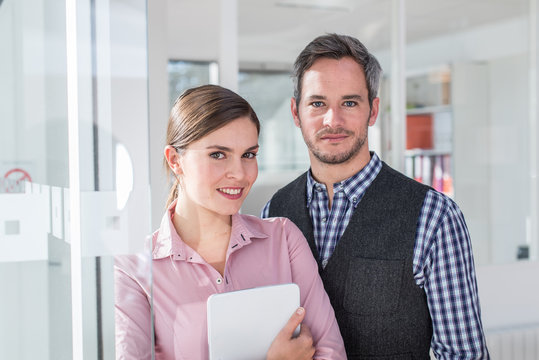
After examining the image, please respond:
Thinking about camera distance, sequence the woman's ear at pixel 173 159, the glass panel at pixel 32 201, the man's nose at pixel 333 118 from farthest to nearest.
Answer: the man's nose at pixel 333 118 → the woman's ear at pixel 173 159 → the glass panel at pixel 32 201

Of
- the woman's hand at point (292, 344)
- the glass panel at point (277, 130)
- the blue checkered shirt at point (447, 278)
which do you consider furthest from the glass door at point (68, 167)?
the glass panel at point (277, 130)

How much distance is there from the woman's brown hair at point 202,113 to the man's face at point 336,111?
1.04ft

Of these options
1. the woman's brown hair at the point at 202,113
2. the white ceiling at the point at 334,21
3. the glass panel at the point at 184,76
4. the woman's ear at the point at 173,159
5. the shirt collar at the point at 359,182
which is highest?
the white ceiling at the point at 334,21

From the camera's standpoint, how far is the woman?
1187 mm

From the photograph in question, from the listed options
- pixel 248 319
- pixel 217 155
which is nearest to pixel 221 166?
pixel 217 155

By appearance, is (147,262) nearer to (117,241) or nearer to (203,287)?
(117,241)

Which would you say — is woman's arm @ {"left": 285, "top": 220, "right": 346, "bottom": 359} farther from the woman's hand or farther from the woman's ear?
the woman's ear

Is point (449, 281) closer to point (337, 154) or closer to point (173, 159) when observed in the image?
point (337, 154)

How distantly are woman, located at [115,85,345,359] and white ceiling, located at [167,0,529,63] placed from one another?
259 centimetres

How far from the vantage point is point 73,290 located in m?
0.67

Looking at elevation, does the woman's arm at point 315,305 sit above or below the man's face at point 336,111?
below

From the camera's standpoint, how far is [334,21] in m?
5.37

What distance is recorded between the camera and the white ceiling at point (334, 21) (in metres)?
4.65

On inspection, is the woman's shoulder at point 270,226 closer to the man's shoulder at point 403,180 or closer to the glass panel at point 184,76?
the man's shoulder at point 403,180
